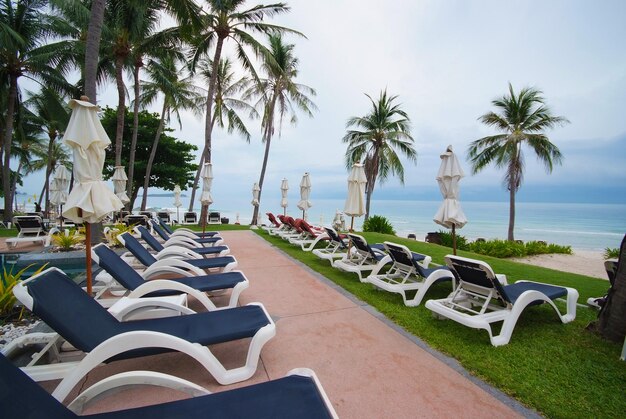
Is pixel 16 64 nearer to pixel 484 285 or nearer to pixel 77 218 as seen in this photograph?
pixel 77 218

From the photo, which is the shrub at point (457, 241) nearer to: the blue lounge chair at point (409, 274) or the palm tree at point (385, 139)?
the palm tree at point (385, 139)

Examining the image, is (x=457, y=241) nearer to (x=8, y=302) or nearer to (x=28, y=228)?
Answer: (x=8, y=302)

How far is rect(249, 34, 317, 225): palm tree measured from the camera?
1656 cm

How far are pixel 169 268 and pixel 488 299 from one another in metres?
4.21

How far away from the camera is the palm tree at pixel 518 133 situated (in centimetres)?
1617

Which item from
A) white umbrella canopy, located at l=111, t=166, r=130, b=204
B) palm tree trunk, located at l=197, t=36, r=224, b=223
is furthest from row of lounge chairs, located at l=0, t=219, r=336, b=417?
white umbrella canopy, located at l=111, t=166, r=130, b=204

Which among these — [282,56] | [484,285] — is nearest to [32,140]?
[282,56]

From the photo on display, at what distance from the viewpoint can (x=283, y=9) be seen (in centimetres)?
1262

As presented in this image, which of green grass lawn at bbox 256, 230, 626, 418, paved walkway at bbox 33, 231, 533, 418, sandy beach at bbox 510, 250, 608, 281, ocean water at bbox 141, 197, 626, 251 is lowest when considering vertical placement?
ocean water at bbox 141, 197, 626, 251

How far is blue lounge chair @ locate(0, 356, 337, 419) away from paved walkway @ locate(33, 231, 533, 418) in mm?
495

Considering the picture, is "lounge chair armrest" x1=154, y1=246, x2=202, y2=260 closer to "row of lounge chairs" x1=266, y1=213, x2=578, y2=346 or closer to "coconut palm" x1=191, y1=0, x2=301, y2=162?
"row of lounge chairs" x1=266, y1=213, x2=578, y2=346

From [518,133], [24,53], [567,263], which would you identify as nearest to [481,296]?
[567,263]

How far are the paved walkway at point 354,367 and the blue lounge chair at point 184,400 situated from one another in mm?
495

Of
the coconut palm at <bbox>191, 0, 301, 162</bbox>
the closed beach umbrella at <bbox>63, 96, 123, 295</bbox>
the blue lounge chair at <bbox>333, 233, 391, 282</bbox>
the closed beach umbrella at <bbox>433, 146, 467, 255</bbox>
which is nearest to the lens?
the closed beach umbrella at <bbox>63, 96, 123, 295</bbox>
